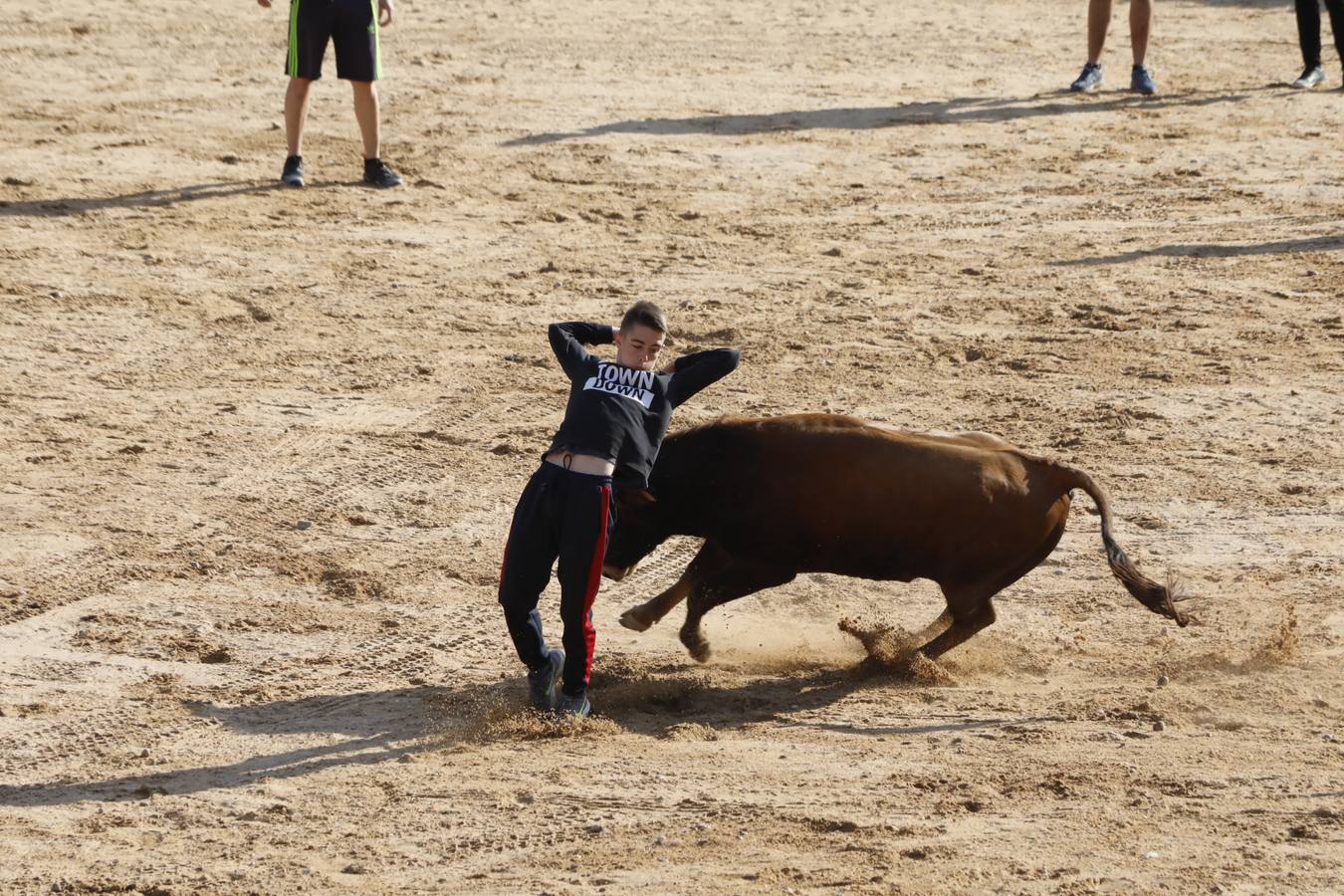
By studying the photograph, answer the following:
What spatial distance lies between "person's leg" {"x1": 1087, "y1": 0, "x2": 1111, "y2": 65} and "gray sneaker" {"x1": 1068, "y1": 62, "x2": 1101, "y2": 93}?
6 cm

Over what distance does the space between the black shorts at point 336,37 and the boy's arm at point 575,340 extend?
5973 millimetres

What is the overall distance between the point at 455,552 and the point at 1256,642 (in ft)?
11.4

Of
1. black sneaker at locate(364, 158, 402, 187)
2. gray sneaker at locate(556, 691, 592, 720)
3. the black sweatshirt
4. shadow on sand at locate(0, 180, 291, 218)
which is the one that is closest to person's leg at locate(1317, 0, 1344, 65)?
black sneaker at locate(364, 158, 402, 187)

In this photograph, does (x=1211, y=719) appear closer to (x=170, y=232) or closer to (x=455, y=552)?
(x=455, y=552)

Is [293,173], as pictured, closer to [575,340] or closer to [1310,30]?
[575,340]

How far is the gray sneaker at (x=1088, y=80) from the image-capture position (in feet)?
52.1

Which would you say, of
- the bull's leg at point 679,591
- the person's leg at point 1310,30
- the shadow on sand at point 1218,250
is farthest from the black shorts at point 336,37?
the person's leg at point 1310,30

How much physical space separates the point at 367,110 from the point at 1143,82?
717 centimetres

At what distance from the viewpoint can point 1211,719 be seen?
21.7 ft

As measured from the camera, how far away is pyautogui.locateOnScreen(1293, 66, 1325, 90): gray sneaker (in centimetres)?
1614

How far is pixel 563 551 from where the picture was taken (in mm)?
6500

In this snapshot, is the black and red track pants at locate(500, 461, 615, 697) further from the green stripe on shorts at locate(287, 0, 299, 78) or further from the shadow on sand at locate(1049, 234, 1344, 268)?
the green stripe on shorts at locate(287, 0, 299, 78)

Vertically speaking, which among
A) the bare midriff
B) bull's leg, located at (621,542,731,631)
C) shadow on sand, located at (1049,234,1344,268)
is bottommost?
bull's leg, located at (621,542,731,631)

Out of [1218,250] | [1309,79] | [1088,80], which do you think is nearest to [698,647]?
[1218,250]
